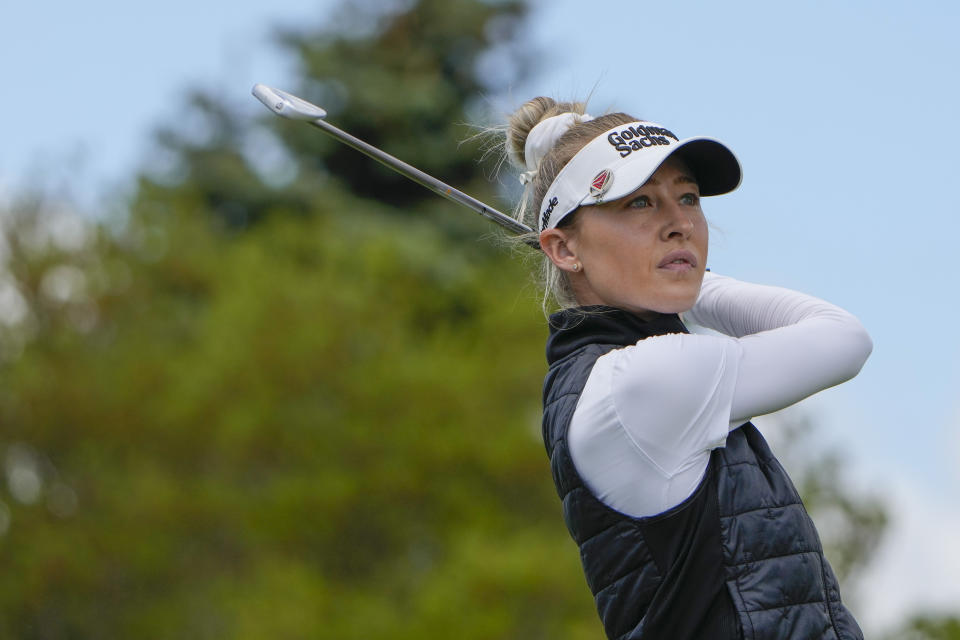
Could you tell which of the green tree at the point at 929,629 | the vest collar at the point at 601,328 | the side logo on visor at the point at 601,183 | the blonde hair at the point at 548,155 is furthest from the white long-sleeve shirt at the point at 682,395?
the green tree at the point at 929,629

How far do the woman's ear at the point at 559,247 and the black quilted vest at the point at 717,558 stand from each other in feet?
0.90

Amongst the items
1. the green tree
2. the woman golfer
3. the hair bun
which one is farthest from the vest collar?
the green tree

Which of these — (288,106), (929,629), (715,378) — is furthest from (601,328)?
(929,629)

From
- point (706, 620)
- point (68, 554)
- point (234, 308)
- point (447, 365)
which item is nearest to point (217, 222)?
point (234, 308)

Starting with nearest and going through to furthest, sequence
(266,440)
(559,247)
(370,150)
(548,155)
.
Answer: (559,247)
(548,155)
(370,150)
(266,440)

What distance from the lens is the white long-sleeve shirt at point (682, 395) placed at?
6.91 feet

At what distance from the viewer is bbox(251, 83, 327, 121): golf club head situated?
2873 mm

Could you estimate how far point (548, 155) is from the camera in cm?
262

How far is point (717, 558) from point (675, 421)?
203 mm

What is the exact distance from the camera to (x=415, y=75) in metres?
25.5

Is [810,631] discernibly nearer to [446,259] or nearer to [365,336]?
[365,336]

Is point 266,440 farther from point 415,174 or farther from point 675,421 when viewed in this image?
point 675,421

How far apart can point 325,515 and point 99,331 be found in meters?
3.95

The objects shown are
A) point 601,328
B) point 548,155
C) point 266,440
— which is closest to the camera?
point 601,328
